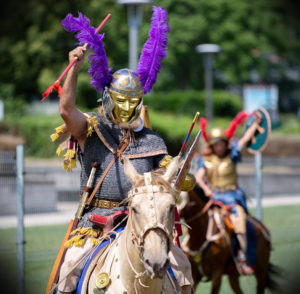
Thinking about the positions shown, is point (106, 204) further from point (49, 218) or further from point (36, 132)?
point (36, 132)

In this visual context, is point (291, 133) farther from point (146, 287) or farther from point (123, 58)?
point (146, 287)

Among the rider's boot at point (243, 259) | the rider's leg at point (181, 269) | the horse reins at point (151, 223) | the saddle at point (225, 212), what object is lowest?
the rider's boot at point (243, 259)

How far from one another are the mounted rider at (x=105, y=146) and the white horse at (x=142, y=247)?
25cm

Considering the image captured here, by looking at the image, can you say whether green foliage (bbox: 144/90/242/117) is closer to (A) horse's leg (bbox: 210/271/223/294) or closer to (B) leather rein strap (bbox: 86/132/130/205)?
(A) horse's leg (bbox: 210/271/223/294)

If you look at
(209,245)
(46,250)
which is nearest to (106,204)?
(209,245)

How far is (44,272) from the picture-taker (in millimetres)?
9680

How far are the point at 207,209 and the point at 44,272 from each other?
2.68 meters

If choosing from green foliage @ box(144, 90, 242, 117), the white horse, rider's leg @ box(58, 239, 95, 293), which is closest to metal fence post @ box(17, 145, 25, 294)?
rider's leg @ box(58, 239, 95, 293)

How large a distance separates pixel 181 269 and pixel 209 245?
14.0 feet

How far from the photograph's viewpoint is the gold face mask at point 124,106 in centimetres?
477

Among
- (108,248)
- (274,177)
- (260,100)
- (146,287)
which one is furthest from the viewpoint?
(260,100)

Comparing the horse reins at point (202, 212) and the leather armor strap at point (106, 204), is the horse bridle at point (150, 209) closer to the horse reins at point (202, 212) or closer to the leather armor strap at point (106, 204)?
the leather armor strap at point (106, 204)

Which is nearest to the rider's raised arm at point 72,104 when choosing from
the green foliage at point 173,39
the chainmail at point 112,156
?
the chainmail at point 112,156

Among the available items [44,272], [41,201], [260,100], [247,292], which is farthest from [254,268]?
[260,100]
